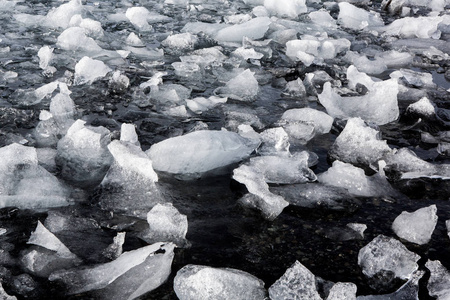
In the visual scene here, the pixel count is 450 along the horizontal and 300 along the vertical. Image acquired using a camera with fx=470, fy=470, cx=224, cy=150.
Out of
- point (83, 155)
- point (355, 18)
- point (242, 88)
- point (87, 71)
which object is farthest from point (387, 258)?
point (355, 18)

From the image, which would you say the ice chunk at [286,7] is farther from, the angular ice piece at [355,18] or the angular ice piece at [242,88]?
the angular ice piece at [242,88]

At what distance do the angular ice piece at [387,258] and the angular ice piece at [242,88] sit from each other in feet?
5.79

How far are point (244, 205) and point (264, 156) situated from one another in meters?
0.41

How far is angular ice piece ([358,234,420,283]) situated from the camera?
5.52 ft

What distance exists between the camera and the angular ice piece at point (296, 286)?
151 cm

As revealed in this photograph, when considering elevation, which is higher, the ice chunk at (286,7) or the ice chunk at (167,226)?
the ice chunk at (167,226)

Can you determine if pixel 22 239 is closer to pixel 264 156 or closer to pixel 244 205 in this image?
pixel 244 205

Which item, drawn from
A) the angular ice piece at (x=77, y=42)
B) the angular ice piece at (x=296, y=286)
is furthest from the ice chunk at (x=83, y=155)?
the angular ice piece at (x=77, y=42)

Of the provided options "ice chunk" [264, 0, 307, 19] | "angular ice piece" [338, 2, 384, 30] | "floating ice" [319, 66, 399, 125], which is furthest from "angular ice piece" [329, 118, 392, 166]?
"ice chunk" [264, 0, 307, 19]

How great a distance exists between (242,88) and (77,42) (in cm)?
173

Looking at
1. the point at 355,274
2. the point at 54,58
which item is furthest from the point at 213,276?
the point at 54,58

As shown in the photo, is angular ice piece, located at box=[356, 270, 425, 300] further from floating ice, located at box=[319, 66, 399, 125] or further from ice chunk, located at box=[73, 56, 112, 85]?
ice chunk, located at box=[73, 56, 112, 85]

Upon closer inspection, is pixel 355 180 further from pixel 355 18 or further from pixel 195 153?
pixel 355 18

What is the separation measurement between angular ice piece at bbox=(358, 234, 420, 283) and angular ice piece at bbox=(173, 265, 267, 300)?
421 mm
